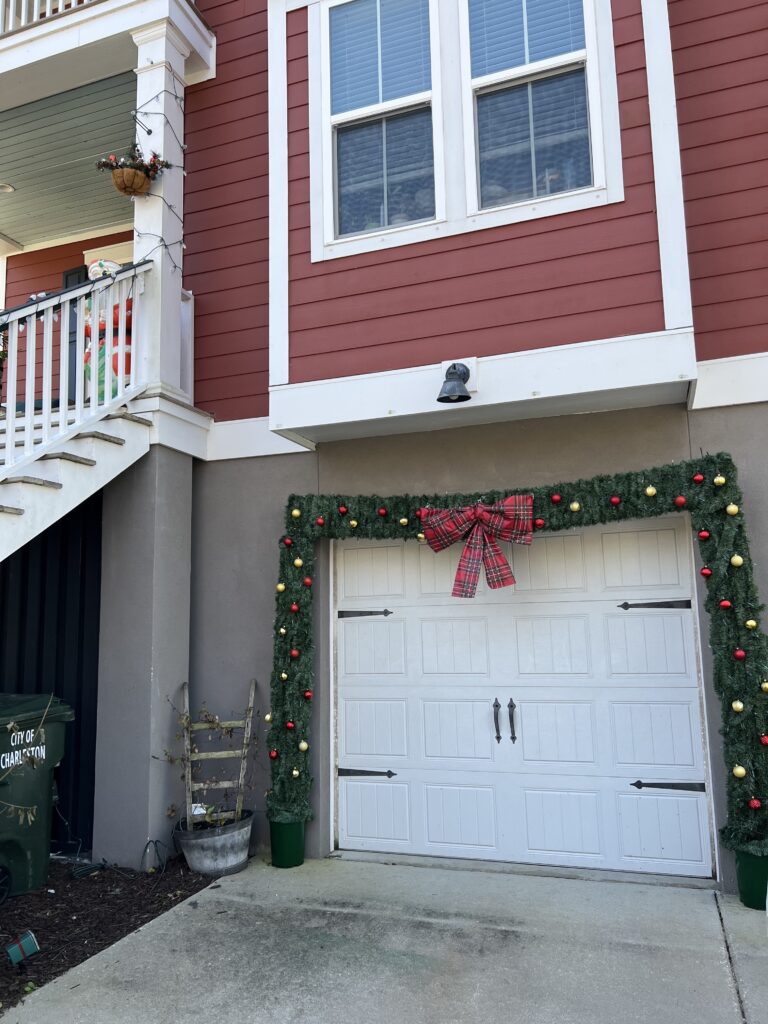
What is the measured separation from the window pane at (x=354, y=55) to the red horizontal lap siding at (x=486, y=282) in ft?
0.71

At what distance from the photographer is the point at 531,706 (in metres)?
4.73

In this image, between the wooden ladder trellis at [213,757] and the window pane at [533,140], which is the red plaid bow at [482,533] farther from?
the window pane at [533,140]

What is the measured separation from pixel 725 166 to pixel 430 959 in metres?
4.52

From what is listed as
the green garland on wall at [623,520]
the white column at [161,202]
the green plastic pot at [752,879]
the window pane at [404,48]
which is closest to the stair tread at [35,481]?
the white column at [161,202]

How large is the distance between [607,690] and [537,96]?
355 centimetres

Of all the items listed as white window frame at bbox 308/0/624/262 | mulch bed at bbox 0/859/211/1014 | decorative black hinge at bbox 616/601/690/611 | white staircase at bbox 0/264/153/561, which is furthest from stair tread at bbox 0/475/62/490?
decorative black hinge at bbox 616/601/690/611

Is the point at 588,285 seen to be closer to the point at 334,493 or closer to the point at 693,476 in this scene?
the point at 693,476

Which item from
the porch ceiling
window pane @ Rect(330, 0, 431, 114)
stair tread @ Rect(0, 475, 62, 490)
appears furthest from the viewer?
the porch ceiling

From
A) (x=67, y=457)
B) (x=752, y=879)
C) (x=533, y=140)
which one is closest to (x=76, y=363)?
(x=67, y=457)

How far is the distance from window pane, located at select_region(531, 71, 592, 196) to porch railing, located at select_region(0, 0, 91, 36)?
11.7 ft

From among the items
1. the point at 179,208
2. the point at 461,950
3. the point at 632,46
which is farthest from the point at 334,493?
the point at 632,46

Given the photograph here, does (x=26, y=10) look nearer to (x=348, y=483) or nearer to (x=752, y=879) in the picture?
(x=348, y=483)

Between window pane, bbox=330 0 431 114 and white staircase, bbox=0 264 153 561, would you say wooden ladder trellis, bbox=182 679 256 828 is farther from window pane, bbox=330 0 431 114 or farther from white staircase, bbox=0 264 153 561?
window pane, bbox=330 0 431 114

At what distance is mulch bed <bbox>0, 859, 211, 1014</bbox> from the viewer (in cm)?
345
